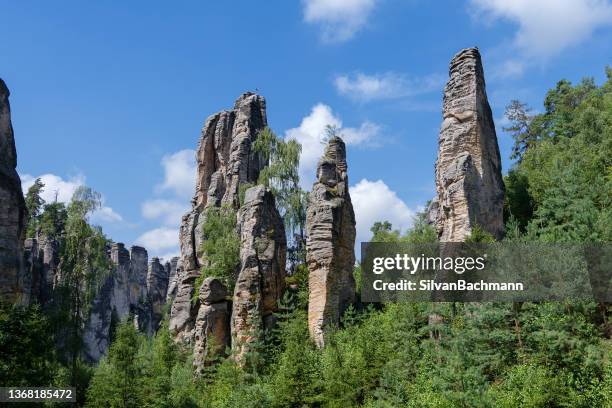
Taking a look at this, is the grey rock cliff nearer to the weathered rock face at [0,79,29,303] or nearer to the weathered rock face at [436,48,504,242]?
the weathered rock face at [0,79,29,303]

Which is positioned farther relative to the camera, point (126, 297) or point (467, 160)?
point (126, 297)

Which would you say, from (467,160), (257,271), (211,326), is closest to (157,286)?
(211,326)

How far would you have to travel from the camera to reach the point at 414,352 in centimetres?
2631

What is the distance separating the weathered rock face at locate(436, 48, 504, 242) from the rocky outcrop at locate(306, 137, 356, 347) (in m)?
6.08

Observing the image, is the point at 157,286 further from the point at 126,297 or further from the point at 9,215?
the point at 9,215

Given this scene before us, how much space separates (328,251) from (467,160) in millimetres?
9393

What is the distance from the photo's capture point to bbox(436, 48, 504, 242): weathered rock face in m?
30.8

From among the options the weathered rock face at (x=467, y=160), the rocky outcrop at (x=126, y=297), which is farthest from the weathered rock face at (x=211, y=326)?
the rocky outcrop at (x=126, y=297)

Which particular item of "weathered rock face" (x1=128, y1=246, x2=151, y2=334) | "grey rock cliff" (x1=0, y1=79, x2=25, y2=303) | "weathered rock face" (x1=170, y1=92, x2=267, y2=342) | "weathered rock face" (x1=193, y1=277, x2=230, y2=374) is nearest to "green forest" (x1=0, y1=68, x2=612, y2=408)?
"weathered rock face" (x1=193, y1=277, x2=230, y2=374)

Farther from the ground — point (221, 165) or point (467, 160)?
point (221, 165)

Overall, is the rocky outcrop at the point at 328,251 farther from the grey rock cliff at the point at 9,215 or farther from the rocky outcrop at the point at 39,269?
the rocky outcrop at the point at 39,269

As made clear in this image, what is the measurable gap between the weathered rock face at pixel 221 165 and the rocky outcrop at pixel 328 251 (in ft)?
48.4

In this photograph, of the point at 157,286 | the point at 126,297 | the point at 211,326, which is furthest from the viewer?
the point at 157,286

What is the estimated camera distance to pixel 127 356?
91.2ft
